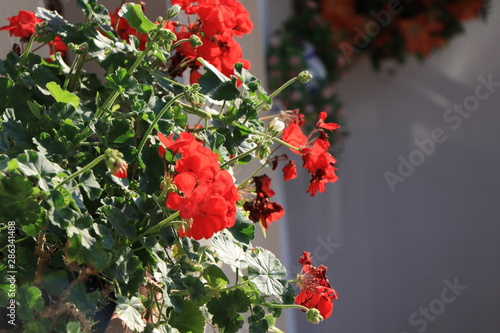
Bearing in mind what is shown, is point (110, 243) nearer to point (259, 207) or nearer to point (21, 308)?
point (21, 308)

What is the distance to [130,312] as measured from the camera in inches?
21.6

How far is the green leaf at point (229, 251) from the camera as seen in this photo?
2.05 ft

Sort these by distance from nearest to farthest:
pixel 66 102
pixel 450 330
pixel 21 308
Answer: pixel 21 308
pixel 66 102
pixel 450 330

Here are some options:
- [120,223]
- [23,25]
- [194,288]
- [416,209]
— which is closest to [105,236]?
[120,223]

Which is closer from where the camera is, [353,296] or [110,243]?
[110,243]

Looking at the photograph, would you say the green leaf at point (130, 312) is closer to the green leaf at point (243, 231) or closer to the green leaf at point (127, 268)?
the green leaf at point (127, 268)

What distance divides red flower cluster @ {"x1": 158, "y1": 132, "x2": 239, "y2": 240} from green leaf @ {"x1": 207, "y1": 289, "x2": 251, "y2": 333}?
122 mm

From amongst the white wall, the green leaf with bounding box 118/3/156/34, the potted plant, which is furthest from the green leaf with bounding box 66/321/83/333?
the white wall

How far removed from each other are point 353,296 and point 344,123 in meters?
0.72

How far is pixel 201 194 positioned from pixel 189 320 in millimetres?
179

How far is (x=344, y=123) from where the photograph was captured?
8.59ft

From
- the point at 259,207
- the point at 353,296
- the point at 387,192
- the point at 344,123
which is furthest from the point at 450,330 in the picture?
the point at 259,207

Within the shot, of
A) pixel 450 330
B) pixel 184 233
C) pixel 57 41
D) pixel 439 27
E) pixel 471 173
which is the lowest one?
pixel 450 330

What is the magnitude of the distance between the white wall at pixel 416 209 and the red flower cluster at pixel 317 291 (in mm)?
1914
